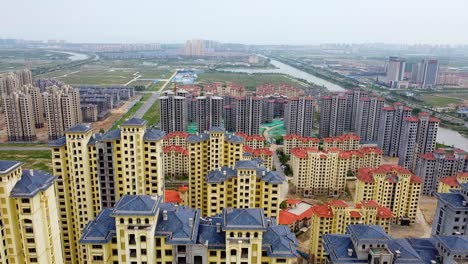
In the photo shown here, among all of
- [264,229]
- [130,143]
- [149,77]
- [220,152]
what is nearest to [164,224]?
[264,229]

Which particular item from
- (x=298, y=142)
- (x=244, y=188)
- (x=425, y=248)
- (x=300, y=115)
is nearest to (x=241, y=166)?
(x=244, y=188)

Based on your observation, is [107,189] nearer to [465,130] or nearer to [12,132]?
[12,132]

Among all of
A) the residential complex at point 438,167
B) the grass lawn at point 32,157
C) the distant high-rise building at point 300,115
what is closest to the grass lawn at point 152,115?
the grass lawn at point 32,157

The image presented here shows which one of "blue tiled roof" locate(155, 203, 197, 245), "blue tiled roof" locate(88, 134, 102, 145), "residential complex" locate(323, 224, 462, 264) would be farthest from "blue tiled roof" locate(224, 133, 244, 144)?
"residential complex" locate(323, 224, 462, 264)

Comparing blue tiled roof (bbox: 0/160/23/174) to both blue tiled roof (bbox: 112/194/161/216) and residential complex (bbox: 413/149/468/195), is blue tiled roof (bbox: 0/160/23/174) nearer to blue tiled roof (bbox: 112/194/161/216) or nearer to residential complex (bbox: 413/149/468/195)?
blue tiled roof (bbox: 112/194/161/216)

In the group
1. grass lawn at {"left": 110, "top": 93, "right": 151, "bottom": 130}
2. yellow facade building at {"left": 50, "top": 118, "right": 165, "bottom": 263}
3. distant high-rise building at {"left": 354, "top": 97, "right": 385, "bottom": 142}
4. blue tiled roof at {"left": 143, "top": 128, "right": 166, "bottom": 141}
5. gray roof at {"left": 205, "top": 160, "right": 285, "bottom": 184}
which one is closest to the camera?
yellow facade building at {"left": 50, "top": 118, "right": 165, "bottom": 263}

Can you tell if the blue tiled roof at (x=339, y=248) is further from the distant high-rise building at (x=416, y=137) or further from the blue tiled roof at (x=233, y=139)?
the distant high-rise building at (x=416, y=137)
